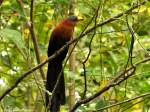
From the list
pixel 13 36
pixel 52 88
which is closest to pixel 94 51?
pixel 52 88

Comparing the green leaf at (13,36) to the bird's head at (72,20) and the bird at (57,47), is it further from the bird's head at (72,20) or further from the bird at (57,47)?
the bird's head at (72,20)

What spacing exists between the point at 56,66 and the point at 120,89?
1.27 feet

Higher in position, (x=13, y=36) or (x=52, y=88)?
(x=13, y=36)

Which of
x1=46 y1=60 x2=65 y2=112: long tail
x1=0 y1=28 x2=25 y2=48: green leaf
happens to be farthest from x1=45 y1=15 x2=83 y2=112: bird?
x1=0 y1=28 x2=25 y2=48: green leaf

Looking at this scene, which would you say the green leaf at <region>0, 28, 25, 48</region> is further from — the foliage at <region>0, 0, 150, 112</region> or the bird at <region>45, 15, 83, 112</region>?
the bird at <region>45, 15, 83, 112</region>

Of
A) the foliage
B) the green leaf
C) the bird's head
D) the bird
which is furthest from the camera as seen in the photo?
the bird's head

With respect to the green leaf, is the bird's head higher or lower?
lower

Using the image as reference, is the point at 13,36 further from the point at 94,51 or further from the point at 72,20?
the point at 94,51

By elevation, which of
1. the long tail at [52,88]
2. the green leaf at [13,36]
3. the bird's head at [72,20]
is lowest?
the long tail at [52,88]

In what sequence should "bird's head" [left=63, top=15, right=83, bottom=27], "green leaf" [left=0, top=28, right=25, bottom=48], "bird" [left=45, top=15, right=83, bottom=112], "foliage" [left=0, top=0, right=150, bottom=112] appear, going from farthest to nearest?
1. "bird's head" [left=63, top=15, right=83, bottom=27]
2. "bird" [left=45, top=15, right=83, bottom=112]
3. "foliage" [left=0, top=0, right=150, bottom=112]
4. "green leaf" [left=0, top=28, right=25, bottom=48]

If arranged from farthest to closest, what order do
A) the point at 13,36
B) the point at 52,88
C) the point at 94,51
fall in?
the point at 94,51, the point at 52,88, the point at 13,36

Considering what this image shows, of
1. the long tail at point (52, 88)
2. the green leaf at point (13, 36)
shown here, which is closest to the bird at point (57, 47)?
the long tail at point (52, 88)

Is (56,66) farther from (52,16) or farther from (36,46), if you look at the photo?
(52,16)

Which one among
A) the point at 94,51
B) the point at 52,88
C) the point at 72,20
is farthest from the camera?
the point at 94,51
